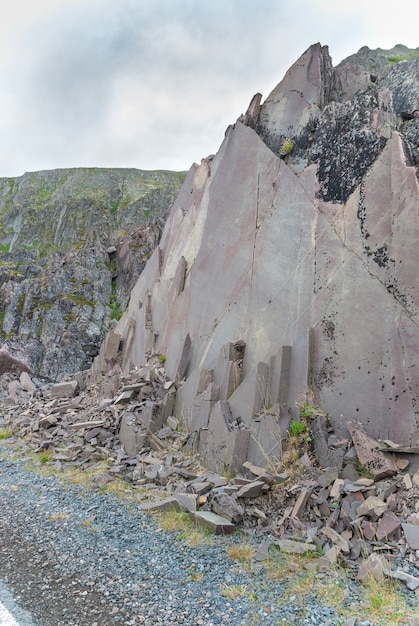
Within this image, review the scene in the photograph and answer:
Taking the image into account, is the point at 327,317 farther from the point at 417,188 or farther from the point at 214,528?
the point at 214,528

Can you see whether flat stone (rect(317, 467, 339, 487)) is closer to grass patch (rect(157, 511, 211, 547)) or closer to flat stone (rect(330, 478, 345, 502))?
flat stone (rect(330, 478, 345, 502))

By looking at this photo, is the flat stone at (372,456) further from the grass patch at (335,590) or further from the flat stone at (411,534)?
the grass patch at (335,590)

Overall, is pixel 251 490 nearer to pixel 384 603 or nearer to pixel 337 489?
pixel 337 489

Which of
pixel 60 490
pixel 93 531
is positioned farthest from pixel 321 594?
pixel 60 490

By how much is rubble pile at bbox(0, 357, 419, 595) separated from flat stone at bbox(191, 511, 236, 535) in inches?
0.5

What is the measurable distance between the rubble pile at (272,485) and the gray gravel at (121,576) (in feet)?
1.85

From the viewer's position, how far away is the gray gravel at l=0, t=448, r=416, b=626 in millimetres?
4418

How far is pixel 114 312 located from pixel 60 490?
79.5 feet

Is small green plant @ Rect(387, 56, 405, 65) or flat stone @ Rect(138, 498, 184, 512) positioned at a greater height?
small green plant @ Rect(387, 56, 405, 65)

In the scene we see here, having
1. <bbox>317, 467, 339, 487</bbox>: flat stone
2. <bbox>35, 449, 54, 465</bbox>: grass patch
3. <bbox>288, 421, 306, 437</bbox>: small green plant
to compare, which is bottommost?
<bbox>35, 449, 54, 465</bbox>: grass patch

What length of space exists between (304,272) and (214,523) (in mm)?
4844

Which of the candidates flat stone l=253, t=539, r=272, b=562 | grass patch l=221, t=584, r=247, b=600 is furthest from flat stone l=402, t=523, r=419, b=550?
grass patch l=221, t=584, r=247, b=600

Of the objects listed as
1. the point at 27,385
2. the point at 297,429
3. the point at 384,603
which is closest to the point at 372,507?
the point at 384,603

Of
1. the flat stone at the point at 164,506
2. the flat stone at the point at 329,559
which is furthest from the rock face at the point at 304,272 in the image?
the flat stone at the point at 329,559
